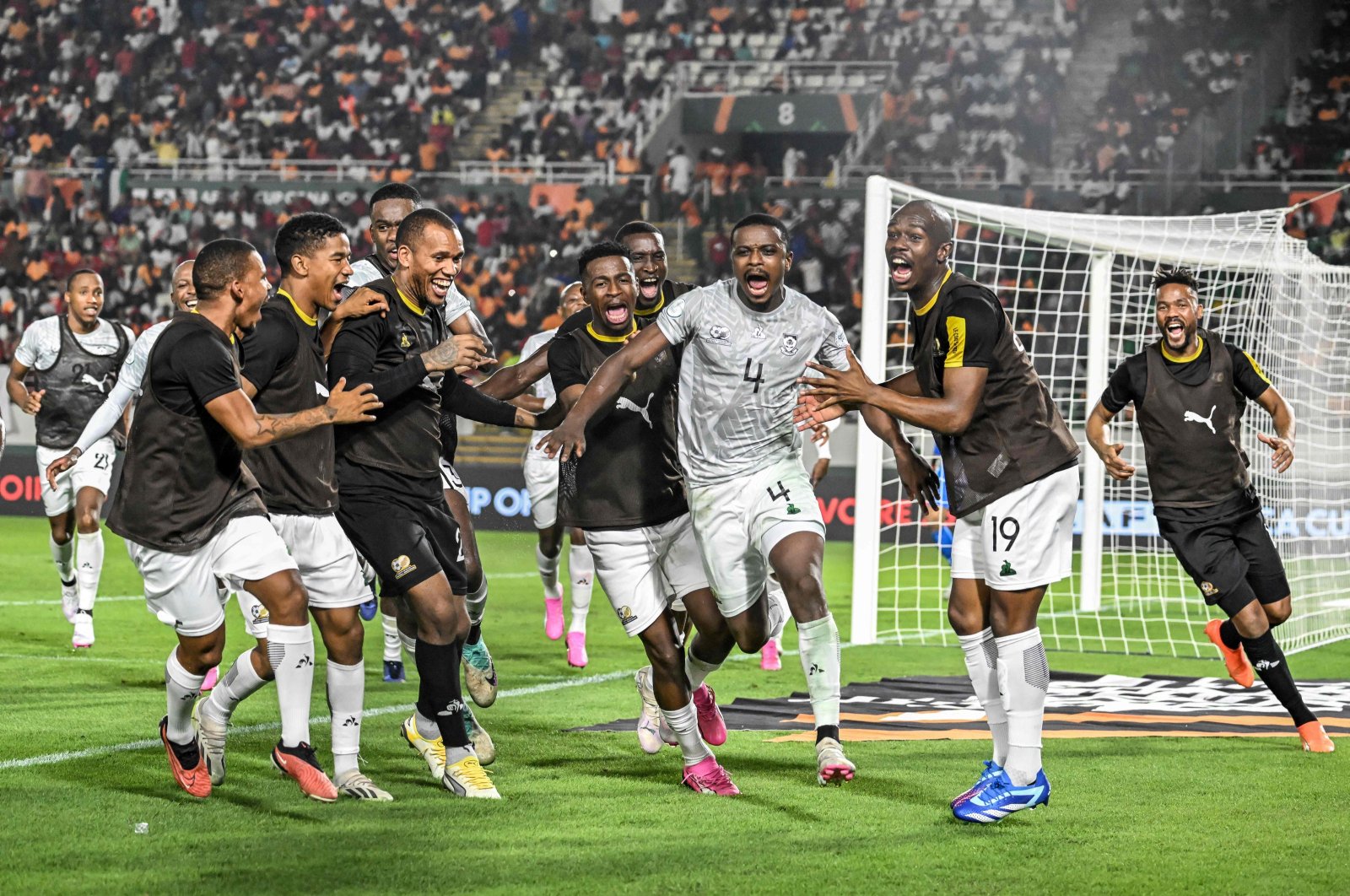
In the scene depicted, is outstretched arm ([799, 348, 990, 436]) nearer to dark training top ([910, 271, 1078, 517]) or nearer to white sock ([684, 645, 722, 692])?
dark training top ([910, 271, 1078, 517])

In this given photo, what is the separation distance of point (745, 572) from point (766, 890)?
1.74 metres

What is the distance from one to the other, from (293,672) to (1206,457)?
4712 millimetres

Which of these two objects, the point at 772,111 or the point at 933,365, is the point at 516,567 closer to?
the point at 933,365

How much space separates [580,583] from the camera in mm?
10031

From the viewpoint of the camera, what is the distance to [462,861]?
470 centimetres

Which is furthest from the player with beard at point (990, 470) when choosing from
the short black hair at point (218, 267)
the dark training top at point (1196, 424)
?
the dark training top at point (1196, 424)

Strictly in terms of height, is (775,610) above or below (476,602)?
below

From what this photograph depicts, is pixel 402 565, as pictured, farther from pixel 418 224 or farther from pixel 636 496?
pixel 418 224

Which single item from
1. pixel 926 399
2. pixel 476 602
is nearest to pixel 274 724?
pixel 476 602

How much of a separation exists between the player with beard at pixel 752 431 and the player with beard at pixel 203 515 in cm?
112

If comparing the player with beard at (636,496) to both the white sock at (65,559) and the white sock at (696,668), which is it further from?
the white sock at (65,559)

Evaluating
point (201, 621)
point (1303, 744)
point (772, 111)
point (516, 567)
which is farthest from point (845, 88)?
point (201, 621)

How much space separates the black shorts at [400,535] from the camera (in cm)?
566

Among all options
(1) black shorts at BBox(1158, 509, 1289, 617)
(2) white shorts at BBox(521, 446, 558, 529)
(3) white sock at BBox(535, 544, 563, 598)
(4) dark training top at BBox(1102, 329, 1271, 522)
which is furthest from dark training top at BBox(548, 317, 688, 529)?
(3) white sock at BBox(535, 544, 563, 598)
